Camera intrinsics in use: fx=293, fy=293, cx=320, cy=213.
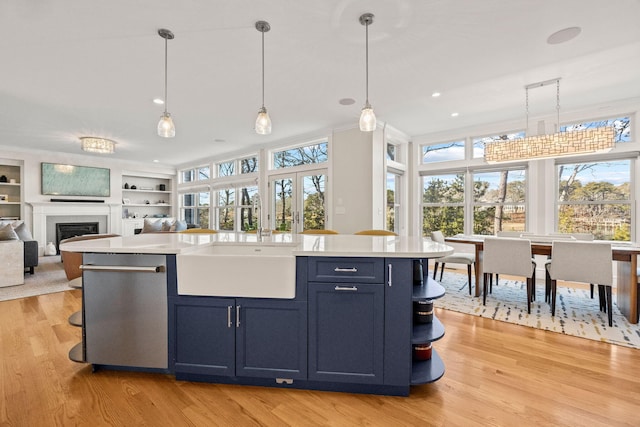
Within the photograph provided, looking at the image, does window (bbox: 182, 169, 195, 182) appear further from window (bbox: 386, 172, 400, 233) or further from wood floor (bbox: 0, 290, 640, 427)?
wood floor (bbox: 0, 290, 640, 427)

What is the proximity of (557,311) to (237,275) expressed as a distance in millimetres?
3509

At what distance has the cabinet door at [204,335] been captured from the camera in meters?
1.81

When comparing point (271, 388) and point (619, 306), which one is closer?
point (271, 388)

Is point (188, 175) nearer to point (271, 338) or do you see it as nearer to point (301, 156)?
point (301, 156)

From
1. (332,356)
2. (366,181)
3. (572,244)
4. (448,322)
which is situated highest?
(366,181)

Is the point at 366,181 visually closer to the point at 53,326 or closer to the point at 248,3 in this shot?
the point at 248,3

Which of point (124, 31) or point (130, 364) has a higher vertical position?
point (124, 31)

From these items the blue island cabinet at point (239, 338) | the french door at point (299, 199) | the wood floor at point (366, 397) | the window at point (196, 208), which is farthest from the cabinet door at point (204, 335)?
the window at point (196, 208)

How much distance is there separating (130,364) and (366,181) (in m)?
4.00

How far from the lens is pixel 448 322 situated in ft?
9.71

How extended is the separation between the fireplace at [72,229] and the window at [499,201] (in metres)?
9.57

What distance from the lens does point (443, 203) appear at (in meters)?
5.94

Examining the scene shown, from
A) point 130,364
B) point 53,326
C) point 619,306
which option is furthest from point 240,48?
point 619,306

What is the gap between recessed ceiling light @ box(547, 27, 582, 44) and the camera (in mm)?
2506
